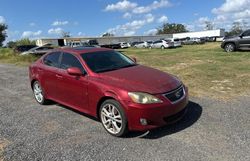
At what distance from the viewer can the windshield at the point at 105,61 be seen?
5523 millimetres

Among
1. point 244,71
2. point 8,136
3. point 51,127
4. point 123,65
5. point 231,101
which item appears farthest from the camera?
point 244,71

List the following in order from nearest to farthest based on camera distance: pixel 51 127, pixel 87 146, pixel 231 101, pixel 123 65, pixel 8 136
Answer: pixel 87 146 → pixel 8 136 → pixel 51 127 → pixel 123 65 → pixel 231 101

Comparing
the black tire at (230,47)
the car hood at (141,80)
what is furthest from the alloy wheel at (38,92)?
the black tire at (230,47)

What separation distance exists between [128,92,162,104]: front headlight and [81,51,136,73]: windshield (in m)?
1.17

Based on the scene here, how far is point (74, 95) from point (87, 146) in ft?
4.84

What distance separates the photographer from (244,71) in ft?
34.5

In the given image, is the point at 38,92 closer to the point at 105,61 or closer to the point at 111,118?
the point at 105,61

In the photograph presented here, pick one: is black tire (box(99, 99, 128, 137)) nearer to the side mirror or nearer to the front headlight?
the front headlight

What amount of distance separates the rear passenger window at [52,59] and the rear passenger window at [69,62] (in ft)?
0.84

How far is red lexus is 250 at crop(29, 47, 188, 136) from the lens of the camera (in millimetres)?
4480

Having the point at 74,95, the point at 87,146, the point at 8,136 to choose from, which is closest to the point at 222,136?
the point at 87,146

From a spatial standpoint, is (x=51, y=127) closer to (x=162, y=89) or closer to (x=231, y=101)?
(x=162, y=89)

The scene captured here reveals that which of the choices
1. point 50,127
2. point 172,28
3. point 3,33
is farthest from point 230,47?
point 172,28

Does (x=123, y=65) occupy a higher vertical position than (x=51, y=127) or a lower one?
higher
